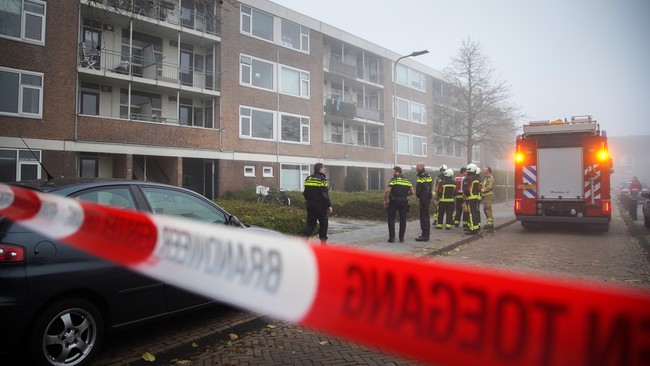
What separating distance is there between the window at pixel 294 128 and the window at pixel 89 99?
963cm

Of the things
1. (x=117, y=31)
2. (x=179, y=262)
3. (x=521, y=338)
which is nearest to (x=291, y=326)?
(x=179, y=262)

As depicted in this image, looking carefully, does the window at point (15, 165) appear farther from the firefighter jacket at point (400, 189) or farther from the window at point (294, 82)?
the window at point (294, 82)

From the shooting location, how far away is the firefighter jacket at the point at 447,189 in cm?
1106

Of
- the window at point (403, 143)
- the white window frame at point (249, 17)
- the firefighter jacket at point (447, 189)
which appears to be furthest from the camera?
the window at point (403, 143)

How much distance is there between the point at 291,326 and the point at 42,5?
16.7 m

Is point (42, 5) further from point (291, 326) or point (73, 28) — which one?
point (291, 326)

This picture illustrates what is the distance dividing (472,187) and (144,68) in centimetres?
1561

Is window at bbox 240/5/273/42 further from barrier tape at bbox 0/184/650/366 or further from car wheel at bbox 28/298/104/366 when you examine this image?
barrier tape at bbox 0/184/650/366

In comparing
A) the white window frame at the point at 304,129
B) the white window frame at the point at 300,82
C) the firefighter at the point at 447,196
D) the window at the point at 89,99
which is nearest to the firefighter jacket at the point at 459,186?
the firefighter at the point at 447,196

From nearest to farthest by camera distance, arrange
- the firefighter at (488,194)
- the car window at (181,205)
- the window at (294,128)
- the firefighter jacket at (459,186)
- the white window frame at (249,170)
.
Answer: the car window at (181,205)
the firefighter jacket at (459,186)
the firefighter at (488,194)
the white window frame at (249,170)
the window at (294,128)

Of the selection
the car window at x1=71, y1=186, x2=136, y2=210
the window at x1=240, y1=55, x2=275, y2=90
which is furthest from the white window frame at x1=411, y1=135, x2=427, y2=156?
the car window at x1=71, y1=186, x2=136, y2=210

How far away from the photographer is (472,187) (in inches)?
422

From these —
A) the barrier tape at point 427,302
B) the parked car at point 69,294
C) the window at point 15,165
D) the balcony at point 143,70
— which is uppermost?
the balcony at point 143,70

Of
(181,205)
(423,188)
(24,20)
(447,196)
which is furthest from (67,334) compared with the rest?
(24,20)
